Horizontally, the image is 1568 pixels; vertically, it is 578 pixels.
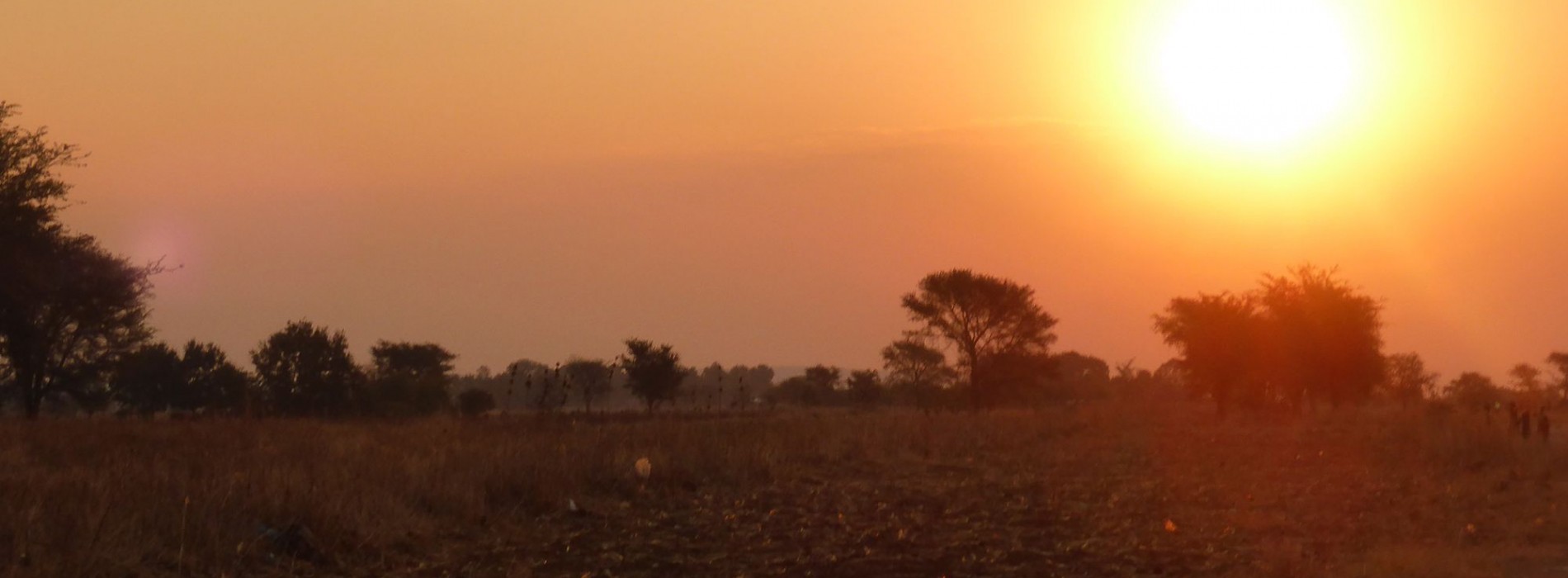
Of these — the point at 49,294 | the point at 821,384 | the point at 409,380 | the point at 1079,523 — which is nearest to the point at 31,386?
the point at 49,294

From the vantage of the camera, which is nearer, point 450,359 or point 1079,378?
point 450,359

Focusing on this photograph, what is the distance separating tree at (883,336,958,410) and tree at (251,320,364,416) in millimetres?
29042

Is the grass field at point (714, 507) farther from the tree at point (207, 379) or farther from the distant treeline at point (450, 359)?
the tree at point (207, 379)

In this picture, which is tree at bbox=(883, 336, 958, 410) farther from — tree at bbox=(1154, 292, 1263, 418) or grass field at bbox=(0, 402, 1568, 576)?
→ grass field at bbox=(0, 402, 1568, 576)

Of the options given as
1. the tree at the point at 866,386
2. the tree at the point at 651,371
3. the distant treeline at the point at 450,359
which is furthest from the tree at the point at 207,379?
the tree at the point at 866,386

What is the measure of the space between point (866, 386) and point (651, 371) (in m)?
20.6

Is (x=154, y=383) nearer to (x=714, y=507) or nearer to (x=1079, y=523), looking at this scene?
(x=714, y=507)

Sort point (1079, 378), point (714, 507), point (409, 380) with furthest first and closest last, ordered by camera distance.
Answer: point (1079, 378)
point (409, 380)
point (714, 507)

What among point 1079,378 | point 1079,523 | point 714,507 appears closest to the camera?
point 1079,523

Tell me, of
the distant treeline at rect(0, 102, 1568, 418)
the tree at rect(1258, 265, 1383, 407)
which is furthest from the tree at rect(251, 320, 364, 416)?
the tree at rect(1258, 265, 1383, 407)

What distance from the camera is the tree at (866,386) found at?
76.4m

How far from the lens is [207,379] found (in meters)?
52.9

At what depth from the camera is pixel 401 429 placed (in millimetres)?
21625

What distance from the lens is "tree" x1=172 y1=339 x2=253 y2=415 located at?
165 ft
